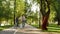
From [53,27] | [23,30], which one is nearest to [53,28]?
[53,27]

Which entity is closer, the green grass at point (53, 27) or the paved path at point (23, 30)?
the paved path at point (23, 30)

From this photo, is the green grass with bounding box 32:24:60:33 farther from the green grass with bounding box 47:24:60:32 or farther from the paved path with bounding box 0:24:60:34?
the paved path with bounding box 0:24:60:34

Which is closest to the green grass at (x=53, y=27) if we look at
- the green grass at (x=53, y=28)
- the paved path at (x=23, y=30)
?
the green grass at (x=53, y=28)

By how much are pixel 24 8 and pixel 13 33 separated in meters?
0.91

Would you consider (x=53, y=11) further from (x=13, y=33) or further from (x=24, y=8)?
(x=13, y=33)

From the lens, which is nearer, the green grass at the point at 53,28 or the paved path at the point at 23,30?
the paved path at the point at 23,30

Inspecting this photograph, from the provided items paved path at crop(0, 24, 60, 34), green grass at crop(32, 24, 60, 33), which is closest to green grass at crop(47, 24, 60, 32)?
green grass at crop(32, 24, 60, 33)

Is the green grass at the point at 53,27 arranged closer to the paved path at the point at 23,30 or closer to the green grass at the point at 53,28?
the green grass at the point at 53,28

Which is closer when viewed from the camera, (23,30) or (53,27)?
(23,30)

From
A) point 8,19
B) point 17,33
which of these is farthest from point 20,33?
point 8,19

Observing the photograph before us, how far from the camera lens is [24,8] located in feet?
22.3

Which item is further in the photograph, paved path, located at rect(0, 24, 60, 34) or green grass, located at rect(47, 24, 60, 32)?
green grass, located at rect(47, 24, 60, 32)

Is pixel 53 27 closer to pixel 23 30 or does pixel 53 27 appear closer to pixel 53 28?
pixel 53 28

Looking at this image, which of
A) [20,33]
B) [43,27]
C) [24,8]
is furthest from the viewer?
[43,27]
